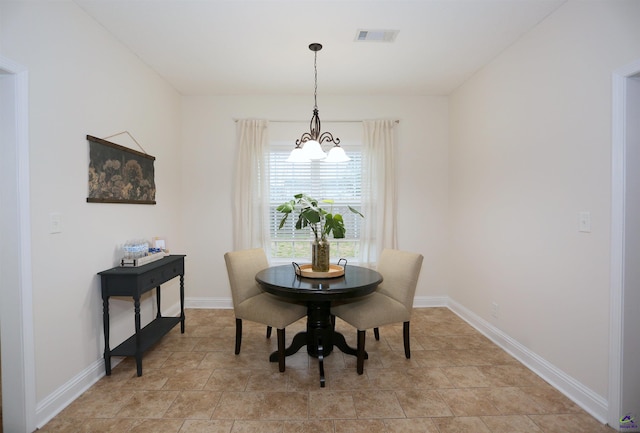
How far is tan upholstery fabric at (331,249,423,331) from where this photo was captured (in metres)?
2.42

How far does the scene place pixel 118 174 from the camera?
2650 millimetres

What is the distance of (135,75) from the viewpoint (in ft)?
9.64

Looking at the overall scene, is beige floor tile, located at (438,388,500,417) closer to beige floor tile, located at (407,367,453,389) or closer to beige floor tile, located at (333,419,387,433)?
beige floor tile, located at (407,367,453,389)

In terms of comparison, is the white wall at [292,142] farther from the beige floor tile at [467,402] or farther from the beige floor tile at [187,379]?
the beige floor tile at [467,402]

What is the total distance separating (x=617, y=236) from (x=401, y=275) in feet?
4.60

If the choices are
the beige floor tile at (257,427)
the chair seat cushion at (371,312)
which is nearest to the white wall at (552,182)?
the chair seat cushion at (371,312)

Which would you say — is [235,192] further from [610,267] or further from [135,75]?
[610,267]

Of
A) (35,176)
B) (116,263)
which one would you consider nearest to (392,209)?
(116,263)

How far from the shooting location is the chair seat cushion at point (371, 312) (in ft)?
7.86

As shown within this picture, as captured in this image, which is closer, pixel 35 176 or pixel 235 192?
pixel 35 176

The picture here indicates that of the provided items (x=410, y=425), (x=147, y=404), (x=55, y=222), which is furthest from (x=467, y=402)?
(x=55, y=222)

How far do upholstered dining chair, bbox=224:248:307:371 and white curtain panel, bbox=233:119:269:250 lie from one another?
2.95ft

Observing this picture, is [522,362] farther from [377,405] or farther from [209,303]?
[209,303]

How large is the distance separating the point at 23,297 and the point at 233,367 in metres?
1.45
